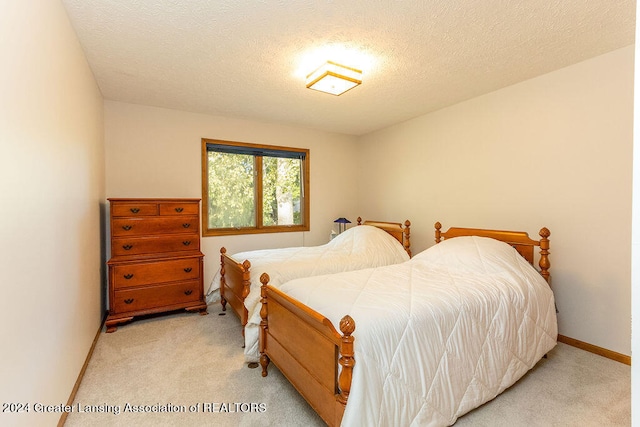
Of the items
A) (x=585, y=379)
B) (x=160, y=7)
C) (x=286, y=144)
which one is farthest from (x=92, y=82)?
(x=585, y=379)

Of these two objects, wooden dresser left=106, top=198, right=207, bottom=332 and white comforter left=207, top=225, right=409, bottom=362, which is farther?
wooden dresser left=106, top=198, right=207, bottom=332

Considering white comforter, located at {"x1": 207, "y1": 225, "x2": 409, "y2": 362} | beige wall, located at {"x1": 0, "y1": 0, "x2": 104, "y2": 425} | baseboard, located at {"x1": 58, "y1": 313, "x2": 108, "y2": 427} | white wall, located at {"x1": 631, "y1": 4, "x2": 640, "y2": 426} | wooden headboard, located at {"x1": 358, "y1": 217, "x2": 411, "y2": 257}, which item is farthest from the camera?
wooden headboard, located at {"x1": 358, "y1": 217, "x2": 411, "y2": 257}

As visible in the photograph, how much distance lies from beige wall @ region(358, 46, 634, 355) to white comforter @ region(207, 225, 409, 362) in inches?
35.1

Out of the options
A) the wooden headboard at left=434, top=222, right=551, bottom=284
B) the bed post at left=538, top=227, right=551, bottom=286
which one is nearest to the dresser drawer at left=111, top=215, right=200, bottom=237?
the wooden headboard at left=434, top=222, right=551, bottom=284

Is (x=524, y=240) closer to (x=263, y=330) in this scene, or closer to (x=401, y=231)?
(x=401, y=231)

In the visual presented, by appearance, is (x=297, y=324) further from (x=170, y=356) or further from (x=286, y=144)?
(x=286, y=144)

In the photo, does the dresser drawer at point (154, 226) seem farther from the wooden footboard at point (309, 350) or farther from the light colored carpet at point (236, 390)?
the wooden footboard at point (309, 350)

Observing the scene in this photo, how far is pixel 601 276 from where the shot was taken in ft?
8.48

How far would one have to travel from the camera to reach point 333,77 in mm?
2600

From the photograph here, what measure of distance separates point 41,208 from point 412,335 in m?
1.98

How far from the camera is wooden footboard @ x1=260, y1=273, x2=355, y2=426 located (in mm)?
1447

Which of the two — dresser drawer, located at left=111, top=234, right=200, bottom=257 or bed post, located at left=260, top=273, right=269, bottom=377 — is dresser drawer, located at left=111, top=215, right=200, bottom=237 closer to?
dresser drawer, located at left=111, top=234, right=200, bottom=257

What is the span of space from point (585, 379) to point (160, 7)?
12.6ft

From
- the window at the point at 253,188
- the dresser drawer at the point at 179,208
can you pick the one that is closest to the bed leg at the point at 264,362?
the dresser drawer at the point at 179,208
